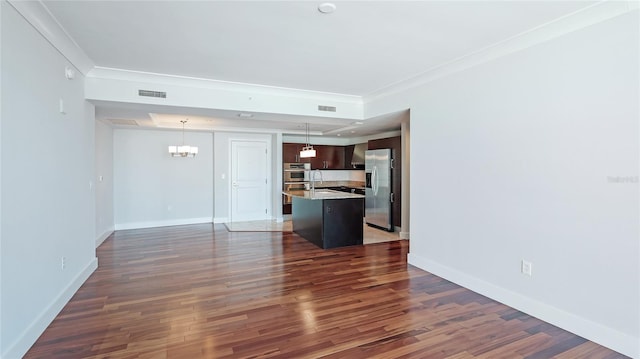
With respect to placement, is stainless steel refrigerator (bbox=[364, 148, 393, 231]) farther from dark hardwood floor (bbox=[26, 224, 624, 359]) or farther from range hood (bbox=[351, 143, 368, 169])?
dark hardwood floor (bbox=[26, 224, 624, 359])

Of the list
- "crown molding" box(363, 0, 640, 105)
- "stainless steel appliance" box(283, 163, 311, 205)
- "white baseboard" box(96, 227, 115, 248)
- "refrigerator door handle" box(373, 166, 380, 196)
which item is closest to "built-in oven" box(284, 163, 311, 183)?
"stainless steel appliance" box(283, 163, 311, 205)

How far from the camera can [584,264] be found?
2555 mm

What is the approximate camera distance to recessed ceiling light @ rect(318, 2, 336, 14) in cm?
235

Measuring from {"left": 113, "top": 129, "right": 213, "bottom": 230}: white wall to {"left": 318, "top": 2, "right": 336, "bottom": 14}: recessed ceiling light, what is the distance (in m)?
6.09

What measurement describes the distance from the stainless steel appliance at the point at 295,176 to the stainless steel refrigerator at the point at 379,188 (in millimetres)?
2018

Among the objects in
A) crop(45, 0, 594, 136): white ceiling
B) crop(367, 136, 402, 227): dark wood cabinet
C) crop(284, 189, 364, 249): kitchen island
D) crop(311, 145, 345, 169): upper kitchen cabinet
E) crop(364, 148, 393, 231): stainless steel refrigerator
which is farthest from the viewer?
crop(311, 145, 345, 169): upper kitchen cabinet

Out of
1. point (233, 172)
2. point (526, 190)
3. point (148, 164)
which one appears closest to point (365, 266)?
point (526, 190)

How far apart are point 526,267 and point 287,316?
2.28 meters

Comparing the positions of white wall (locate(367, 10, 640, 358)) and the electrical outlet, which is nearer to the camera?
white wall (locate(367, 10, 640, 358))

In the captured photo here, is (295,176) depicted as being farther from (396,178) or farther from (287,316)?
(287,316)

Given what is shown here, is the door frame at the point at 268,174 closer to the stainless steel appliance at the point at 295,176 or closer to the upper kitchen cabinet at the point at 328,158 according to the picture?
the stainless steel appliance at the point at 295,176

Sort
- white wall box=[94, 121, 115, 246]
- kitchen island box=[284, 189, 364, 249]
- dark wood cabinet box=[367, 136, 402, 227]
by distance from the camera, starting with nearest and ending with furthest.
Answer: kitchen island box=[284, 189, 364, 249], white wall box=[94, 121, 115, 246], dark wood cabinet box=[367, 136, 402, 227]

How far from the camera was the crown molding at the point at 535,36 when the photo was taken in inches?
92.7

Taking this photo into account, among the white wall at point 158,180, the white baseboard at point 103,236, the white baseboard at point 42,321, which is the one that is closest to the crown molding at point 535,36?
the white baseboard at point 42,321
